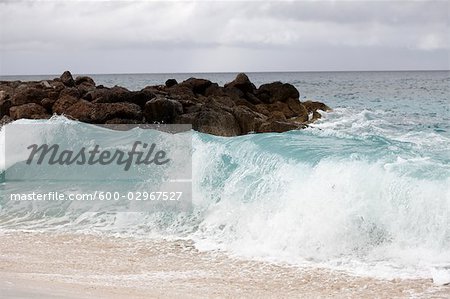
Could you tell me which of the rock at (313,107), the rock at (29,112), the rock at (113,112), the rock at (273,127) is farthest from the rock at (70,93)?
the rock at (313,107)

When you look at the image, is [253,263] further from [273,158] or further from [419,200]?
[273,158]

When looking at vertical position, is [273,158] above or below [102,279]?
above

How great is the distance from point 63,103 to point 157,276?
12.2m

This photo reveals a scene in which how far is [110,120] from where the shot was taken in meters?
16.1

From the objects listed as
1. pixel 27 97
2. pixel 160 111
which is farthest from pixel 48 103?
pixel 160 111

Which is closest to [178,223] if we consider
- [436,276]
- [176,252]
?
[176,252]

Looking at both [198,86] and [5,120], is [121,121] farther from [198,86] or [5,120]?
[198,86]

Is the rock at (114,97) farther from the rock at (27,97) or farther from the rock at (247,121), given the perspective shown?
the rock at (247,121)

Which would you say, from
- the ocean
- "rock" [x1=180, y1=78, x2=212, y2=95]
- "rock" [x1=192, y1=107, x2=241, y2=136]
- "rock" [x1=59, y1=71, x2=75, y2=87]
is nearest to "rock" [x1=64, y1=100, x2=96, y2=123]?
"rock" [x1=192, y1=107, x2=241, y2=136]

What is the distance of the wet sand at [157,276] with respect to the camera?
19.4ft

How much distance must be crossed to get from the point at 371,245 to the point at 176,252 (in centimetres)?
234

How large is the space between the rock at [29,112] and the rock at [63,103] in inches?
12.2

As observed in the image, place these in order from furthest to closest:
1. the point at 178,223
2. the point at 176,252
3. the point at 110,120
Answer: the point at 110,120 < the point at 178,223 < the point at 176,252

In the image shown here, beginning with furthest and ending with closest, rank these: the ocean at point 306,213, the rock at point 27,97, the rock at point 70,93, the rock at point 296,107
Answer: the rock at point 296,107, the rock at point 27,97, the rock at point 70,93, the ocean at point 306,213
